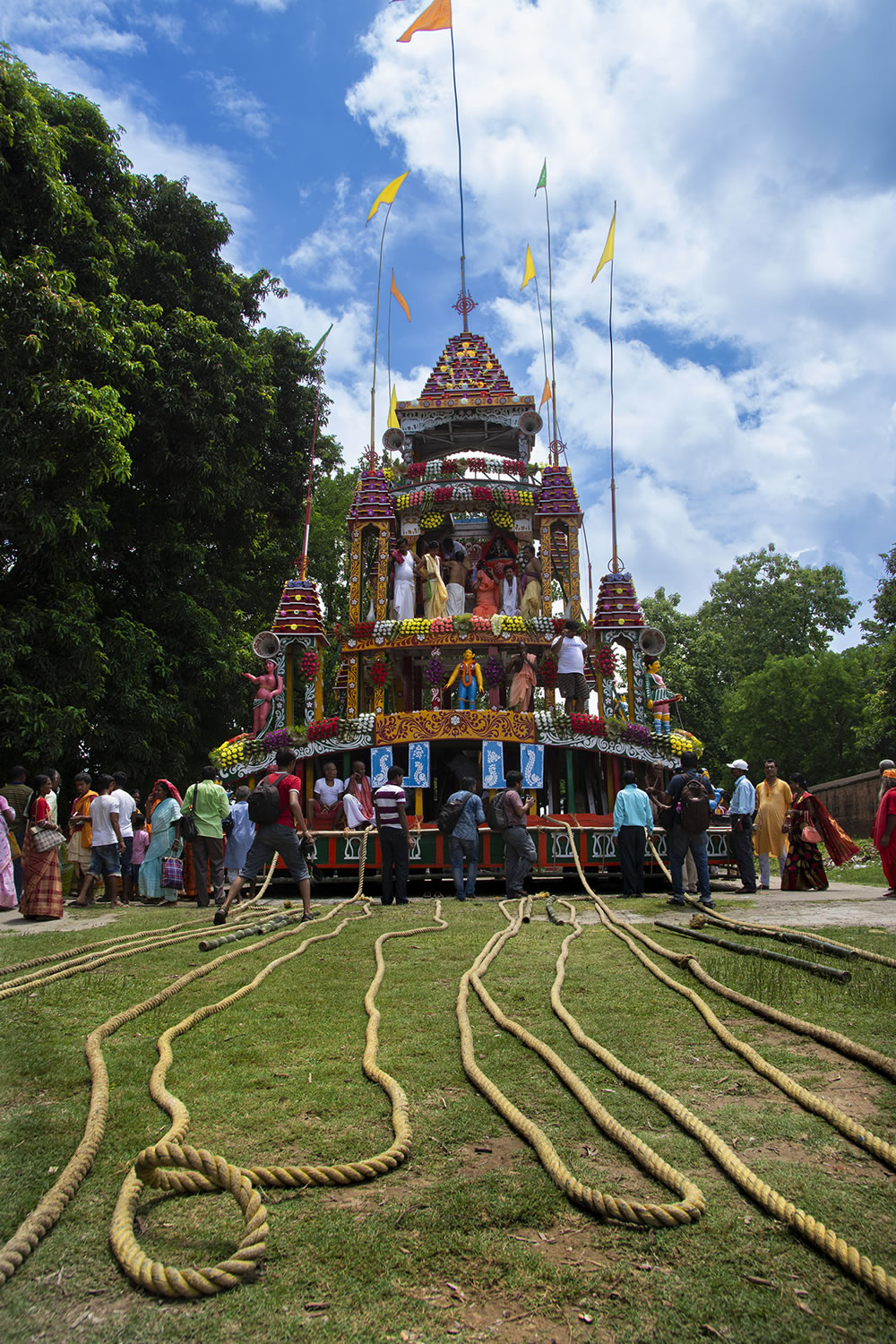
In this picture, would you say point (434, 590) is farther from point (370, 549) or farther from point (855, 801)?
point (855, 801)

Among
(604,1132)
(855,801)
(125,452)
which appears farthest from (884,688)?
(604,1132)

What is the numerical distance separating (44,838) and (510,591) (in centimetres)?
1160

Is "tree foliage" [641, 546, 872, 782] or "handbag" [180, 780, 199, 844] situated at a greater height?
"tree foliage" [641, 546, 872, 782]

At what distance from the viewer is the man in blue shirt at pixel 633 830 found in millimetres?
10500

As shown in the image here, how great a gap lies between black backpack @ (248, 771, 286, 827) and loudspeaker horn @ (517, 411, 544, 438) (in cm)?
1417

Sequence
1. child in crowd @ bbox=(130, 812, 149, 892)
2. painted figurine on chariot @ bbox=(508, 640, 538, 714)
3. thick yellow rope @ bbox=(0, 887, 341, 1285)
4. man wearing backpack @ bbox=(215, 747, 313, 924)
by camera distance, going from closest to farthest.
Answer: thick yellow rope @ bbox=(0, 887, 341, 1285) → man wearing backpack @ bbox=(215, 747, 313, 924) → child in crowd @ bbox=(130, 812, 149, 892) → painted figurine on chariot @ bbox=(508, 640, 538, 714)

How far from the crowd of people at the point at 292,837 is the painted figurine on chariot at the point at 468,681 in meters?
3.56

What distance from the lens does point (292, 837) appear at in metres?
8.05

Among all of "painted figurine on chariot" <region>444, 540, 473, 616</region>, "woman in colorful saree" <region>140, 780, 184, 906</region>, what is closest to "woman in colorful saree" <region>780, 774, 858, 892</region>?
"woman in colorful saree" <region>140, 780, 184, 906</region>

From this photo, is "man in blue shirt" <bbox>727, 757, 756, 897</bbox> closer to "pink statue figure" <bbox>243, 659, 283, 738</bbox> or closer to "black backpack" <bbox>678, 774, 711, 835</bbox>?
"black backpack" <bbox>678, 774, 711, 835</bbox>

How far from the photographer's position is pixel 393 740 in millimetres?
14617

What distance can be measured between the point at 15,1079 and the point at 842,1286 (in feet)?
9.83

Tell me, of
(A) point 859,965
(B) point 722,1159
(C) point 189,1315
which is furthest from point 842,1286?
(A) point 859,965

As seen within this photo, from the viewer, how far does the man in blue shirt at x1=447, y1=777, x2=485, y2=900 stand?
10.8 meters
